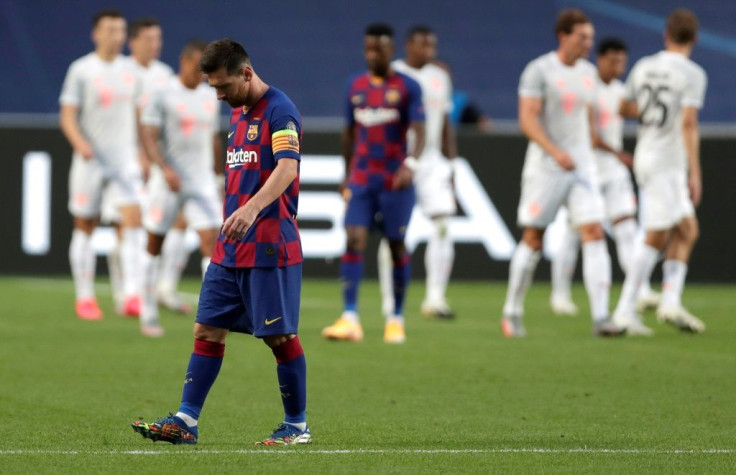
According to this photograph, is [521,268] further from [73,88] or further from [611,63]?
[73,88]

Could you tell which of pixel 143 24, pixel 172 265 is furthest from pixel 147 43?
pixel 172 265

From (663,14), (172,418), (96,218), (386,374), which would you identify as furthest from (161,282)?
(663,14)

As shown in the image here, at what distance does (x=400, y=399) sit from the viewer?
747 cm

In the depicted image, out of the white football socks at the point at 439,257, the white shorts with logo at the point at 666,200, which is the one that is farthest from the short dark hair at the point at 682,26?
the white football socks at the point at 439,257

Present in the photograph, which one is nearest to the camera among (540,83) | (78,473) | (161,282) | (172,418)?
(78,473)

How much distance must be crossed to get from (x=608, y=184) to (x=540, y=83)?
258 centimetres

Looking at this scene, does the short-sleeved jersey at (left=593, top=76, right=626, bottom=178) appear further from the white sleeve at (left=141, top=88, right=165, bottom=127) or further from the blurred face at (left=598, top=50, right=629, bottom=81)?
the white sleeve at (left=141, top=88, right=165, bottom=127)

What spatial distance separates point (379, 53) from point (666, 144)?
2346 mm

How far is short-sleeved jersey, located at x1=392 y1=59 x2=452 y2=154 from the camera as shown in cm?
1327

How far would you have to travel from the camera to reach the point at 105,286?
16.3 meters

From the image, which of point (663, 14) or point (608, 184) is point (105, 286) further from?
point (663, 14)

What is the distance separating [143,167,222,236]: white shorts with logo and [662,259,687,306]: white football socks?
359 centimetres

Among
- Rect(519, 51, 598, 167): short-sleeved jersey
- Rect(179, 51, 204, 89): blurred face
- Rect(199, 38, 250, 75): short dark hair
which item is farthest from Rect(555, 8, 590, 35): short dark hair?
Rect(199, 38, 250, 75): short dark hair

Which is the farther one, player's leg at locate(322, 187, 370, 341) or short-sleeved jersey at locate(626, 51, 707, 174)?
short-sleeved jersey at locate(626, 51, 707, 174)
